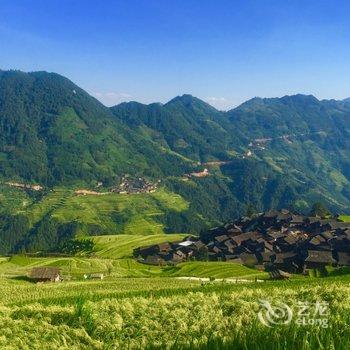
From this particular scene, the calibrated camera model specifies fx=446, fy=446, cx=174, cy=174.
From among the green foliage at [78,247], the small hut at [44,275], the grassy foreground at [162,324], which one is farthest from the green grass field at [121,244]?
the grassy foreground at [162,324]

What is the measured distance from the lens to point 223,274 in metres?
79.8

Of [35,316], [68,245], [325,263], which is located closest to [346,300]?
[35,316]

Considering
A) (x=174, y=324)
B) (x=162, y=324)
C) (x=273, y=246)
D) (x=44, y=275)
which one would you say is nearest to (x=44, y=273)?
(x=44, y=275)

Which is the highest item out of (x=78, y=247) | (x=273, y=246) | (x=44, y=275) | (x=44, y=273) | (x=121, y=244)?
(x=44, y=273)

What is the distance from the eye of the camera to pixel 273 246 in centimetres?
12025

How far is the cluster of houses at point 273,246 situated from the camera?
9544 centimetres

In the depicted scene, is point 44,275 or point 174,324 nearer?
point 174,324

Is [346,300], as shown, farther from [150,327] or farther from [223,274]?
[223,274]

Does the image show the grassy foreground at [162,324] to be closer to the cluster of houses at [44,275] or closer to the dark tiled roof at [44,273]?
the cluster of houses at [44,275]

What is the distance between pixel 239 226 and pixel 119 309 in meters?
151

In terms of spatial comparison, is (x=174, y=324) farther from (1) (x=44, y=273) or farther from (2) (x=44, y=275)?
(1) (x=44, y=273)

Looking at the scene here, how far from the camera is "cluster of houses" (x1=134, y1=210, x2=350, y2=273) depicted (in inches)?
3757

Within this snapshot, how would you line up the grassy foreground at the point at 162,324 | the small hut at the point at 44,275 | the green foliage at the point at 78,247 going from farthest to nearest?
1. the green foliage at the point at 78,247
2. the small hut at the point at 44,275
3. the grassy foreground at the point at 162,324

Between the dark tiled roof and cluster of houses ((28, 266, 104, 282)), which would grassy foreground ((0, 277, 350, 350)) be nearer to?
cluster of houses ((28, 266, 104, 282))
